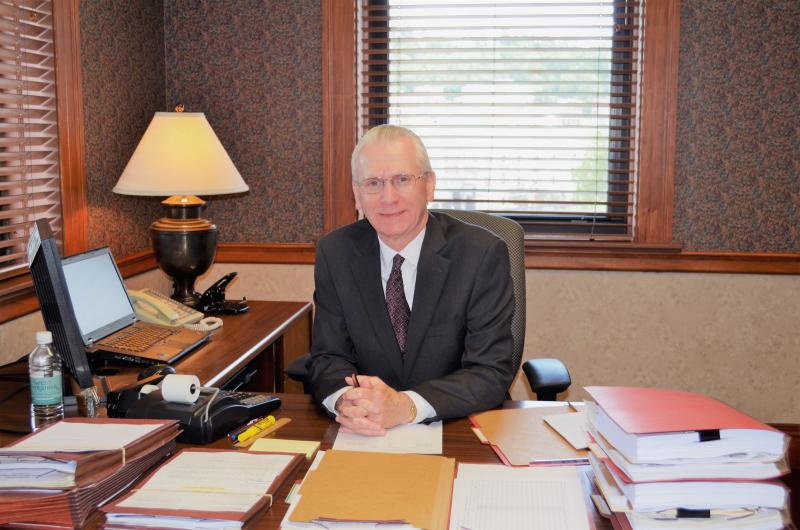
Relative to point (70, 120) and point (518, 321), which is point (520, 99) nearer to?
point (518, 321)

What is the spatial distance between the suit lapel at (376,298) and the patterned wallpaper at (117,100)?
4.06ft

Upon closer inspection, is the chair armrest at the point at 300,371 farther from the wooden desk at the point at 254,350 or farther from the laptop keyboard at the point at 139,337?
the laptop keyboard at the point at 139,337

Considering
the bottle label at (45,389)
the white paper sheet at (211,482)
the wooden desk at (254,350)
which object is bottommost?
the wooden desk at (254,350)

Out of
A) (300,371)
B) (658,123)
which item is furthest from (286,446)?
(658,123)

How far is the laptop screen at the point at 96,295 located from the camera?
7.02 ft

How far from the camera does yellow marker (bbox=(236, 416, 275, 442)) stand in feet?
4.88

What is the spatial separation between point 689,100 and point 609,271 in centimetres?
75

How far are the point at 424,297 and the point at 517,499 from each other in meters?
0.74

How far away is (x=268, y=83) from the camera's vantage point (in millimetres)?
3340

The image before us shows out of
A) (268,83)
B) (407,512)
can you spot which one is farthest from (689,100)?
(407,512)

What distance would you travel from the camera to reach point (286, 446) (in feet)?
4.76

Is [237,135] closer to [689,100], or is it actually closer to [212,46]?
[212,46]

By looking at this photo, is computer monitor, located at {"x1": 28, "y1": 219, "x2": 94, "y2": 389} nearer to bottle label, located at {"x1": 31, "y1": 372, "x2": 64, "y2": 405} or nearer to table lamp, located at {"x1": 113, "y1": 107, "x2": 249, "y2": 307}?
bottle label, located at {"x1": 31, "y1": 372, "x2": 64, "y2": 405}

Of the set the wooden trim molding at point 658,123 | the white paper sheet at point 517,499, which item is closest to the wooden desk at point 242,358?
the white paper sheet at point 517,499
